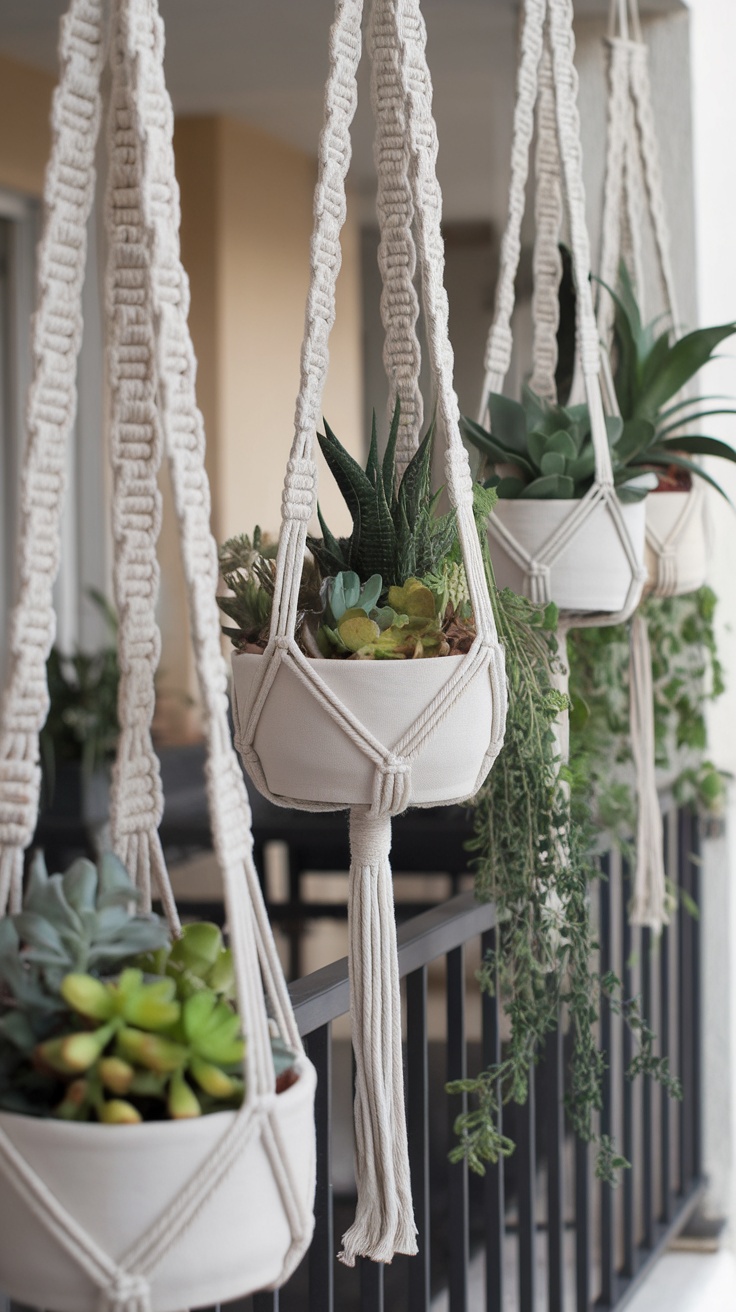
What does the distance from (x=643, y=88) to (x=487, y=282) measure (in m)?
5.23

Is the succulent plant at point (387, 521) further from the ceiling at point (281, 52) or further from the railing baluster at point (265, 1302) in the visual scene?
the ceiling at point (281, 52)

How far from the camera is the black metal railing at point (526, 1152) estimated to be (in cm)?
137

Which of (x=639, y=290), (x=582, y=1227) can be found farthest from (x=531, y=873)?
(x=639, y=290)

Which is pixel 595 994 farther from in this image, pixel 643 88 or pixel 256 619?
pixel 643 88

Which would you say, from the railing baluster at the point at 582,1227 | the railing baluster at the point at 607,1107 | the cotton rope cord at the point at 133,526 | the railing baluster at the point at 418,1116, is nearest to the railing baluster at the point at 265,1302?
the railing baluster at the point at 418,1116

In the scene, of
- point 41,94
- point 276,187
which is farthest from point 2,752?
point 276,187

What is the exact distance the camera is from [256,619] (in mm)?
1129

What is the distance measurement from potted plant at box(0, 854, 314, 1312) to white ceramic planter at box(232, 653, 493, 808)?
28 cm

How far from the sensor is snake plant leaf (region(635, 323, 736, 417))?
5.71ft

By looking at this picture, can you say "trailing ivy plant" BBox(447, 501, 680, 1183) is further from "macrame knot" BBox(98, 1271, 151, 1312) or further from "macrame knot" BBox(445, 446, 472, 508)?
"macrame knot" BBox(98, 1271, 151, 1312)

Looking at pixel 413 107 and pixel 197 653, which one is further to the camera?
pixel 413 107

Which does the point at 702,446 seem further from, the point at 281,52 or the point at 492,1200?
the point at 281,52

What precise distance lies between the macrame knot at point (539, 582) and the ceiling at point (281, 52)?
131 cm

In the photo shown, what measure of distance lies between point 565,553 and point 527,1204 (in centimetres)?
92
